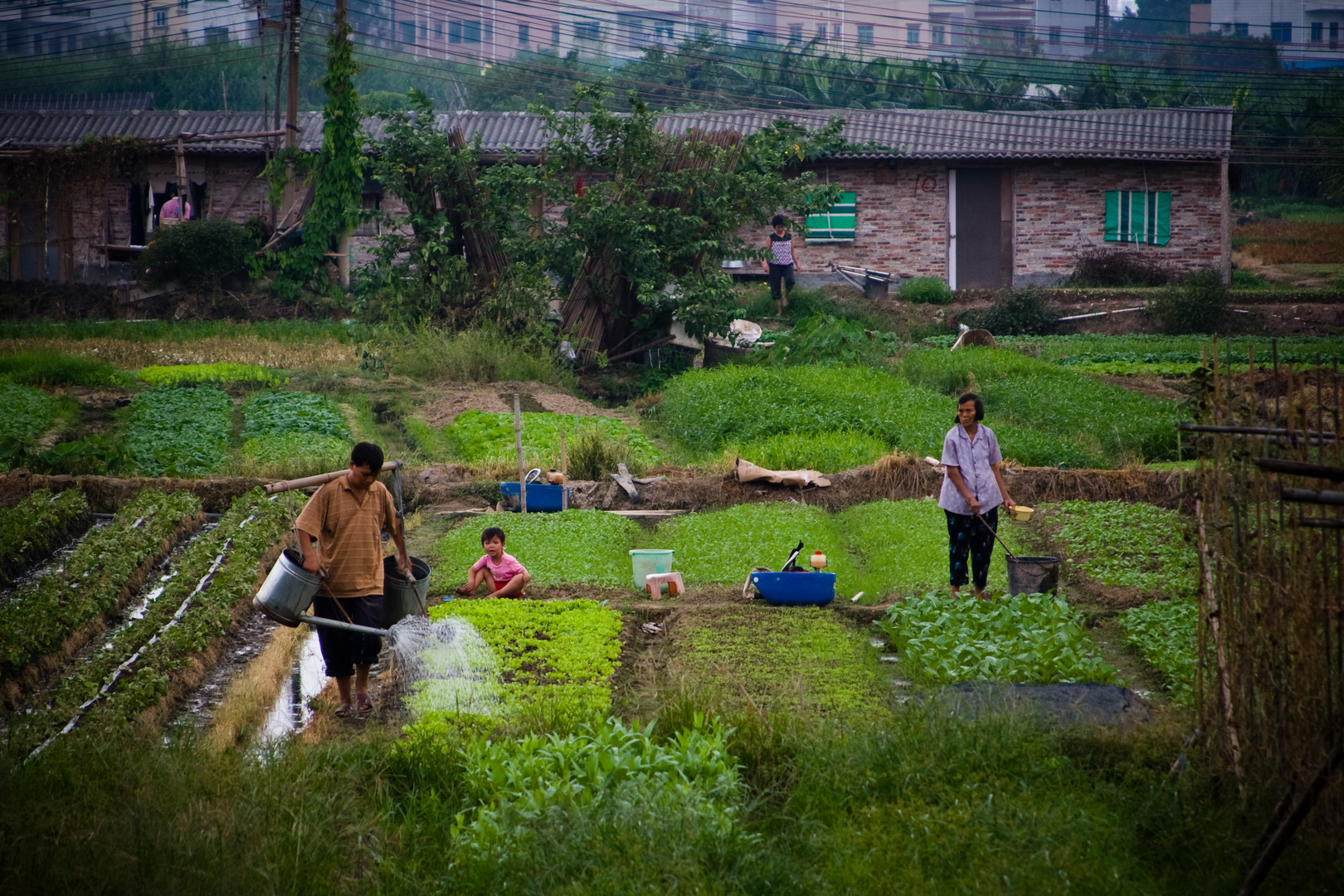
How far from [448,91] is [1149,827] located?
57.8 meters

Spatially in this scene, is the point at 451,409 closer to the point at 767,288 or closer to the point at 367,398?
the point at 367,398

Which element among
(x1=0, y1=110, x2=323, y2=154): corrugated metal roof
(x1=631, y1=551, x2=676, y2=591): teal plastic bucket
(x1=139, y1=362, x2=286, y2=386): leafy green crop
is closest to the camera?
(x1=631, y1=551, x2=676, y2=591): teal plastic bucket

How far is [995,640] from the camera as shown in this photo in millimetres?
8977

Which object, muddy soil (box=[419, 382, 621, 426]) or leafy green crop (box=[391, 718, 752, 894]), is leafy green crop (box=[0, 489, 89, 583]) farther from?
leafy green crop (box=[391, 718, 752, 894])

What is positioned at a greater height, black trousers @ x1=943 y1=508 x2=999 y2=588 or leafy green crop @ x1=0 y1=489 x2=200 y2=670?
black trousers @ x1=943 y1=508 x2=999 y2=588

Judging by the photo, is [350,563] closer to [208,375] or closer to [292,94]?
[208,375]

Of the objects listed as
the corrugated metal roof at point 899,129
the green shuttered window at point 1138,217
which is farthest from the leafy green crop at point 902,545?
the green shuttered window at point 1138,217

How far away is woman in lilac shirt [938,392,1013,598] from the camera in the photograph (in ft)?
34.2

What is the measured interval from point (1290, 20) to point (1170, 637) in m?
78.0

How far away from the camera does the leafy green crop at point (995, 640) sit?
830 centimetres

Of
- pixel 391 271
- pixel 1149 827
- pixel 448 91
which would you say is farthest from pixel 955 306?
pixel 448 91

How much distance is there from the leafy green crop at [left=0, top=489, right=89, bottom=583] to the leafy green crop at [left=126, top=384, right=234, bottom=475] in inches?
63.7

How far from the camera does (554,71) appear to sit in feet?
171

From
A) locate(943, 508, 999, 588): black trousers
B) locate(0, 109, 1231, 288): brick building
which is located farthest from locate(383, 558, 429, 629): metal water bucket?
locate(0, 109, 1231, 288): brick building
